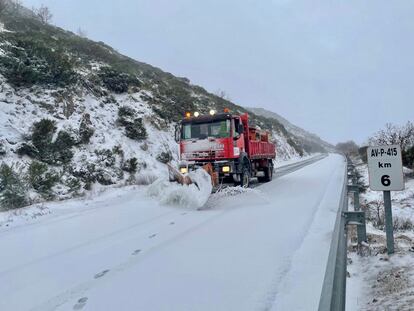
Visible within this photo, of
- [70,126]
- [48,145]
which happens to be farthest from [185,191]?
[70,126]

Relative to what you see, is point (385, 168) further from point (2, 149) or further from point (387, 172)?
point (2, 149)

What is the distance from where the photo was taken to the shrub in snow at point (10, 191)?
9586 mm

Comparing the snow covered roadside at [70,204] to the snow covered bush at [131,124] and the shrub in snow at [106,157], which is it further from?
the snow covered bush at [131,124]

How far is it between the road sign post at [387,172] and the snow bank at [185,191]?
4740 millimetres

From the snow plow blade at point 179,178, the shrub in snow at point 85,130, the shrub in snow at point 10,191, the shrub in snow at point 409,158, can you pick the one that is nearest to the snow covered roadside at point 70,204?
the snow plow blade at point 179,178

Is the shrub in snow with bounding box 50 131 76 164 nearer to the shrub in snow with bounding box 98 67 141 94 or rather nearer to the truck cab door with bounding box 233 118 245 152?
the truck cab door with bounding box 233 118 245 152

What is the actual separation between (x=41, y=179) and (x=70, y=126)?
14.9 ft

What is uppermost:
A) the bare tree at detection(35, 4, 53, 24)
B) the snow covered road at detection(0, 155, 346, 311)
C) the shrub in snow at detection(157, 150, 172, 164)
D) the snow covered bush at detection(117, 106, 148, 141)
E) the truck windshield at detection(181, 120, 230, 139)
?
the bare tree at detection(35, 4, 53, 24)

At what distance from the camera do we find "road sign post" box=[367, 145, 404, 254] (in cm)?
621

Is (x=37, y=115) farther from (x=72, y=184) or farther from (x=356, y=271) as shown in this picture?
(x=356, y=271)

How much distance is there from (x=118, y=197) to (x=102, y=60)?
18997mm

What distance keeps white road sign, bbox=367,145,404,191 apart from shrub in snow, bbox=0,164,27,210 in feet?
26.6

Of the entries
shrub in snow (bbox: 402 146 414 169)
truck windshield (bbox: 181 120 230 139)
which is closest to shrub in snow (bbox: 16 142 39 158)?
truck windshield (bbox: 181 120 230 139)

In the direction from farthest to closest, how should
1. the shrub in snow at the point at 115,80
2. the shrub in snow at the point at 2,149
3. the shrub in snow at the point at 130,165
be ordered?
the shrub in snow at the point at 115,80 → the shrub in snow at the point at 130,165 → the shrub in snow at the point at 2,149
